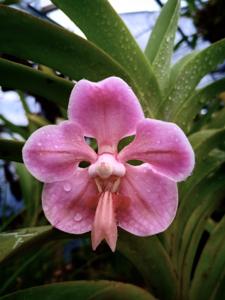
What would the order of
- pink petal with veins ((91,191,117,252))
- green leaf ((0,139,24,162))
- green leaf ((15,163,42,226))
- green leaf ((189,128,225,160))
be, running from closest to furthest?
pink petal with veins ((91,191,117,252)), green leaf ((0,139,24,162)), green leaf ((189,128,225,160)), green leaf ((15,163,42,226))

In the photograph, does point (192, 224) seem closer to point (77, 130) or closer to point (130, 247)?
point (130, 247)

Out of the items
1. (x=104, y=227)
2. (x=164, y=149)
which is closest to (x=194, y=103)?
(x=164, y=149)

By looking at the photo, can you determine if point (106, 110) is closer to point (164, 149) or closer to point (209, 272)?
point (164, 149)

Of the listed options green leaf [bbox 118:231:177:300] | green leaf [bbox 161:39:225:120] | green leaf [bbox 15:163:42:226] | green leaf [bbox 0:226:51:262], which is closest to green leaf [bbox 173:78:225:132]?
green leaf [bbox 161:39:225:120]

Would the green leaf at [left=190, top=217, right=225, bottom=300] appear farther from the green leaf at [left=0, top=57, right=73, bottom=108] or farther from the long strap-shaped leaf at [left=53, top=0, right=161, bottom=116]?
the green leaf at [left=0, top=57, right=73, bottom=108]

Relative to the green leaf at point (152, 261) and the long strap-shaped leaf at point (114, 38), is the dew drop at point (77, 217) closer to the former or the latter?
the green leaf at point (152, 261)

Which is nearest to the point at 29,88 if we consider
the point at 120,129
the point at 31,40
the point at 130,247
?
the point at 31,40
